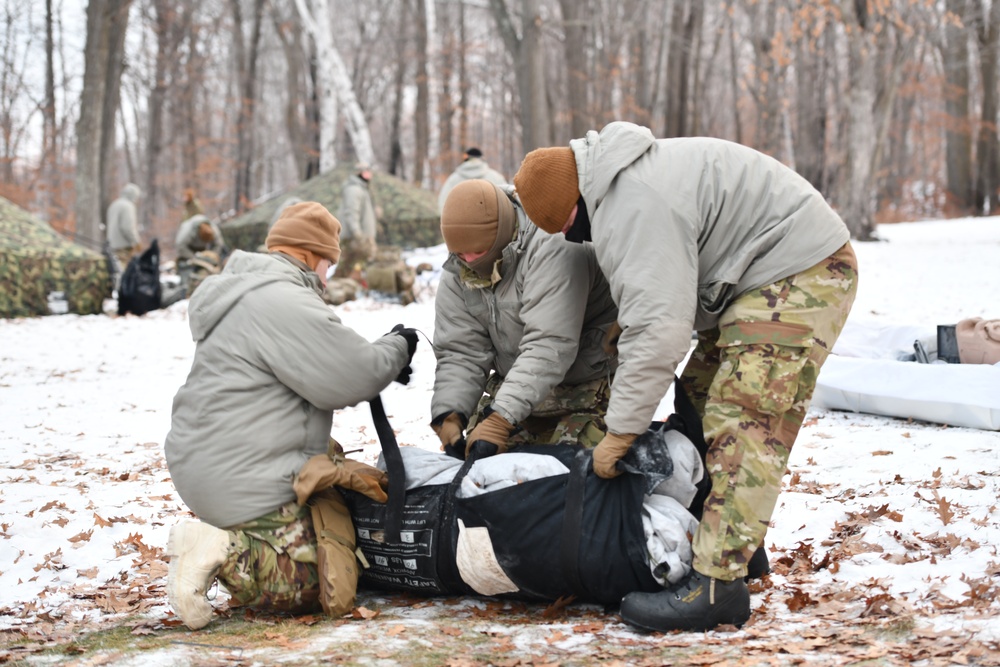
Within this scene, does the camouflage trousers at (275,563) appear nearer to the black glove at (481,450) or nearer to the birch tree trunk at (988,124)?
the black glove at (481,450)

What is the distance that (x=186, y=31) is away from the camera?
87.1 ft

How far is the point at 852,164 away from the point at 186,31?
20037 millimetres

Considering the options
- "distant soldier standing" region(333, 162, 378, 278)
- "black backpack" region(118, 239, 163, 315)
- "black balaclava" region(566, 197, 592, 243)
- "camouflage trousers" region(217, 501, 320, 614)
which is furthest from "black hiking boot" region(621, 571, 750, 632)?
"black backpack" region(118, 239, 163, 315)

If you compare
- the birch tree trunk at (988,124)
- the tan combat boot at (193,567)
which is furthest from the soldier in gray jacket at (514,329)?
the birch tree trunk at (988,124)

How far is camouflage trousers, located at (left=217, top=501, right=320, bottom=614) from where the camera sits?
3111 millimetres

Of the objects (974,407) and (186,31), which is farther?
(186,31)

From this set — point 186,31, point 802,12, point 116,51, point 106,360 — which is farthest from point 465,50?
point 106,360

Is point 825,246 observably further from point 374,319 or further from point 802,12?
point 802,12

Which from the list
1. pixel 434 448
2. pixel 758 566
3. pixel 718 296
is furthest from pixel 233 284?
pixel 434 448

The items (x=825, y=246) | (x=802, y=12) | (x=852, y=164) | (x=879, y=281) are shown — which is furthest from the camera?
(x=852, y=164)

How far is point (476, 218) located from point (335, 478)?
1.16 m

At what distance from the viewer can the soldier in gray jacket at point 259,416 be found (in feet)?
10.3

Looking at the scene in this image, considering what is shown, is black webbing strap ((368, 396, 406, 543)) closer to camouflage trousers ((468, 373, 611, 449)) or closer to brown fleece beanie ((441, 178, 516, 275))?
A: camouflage trousers ((468, 373, 611, 449))

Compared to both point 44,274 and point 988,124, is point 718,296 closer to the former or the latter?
point 44,274
